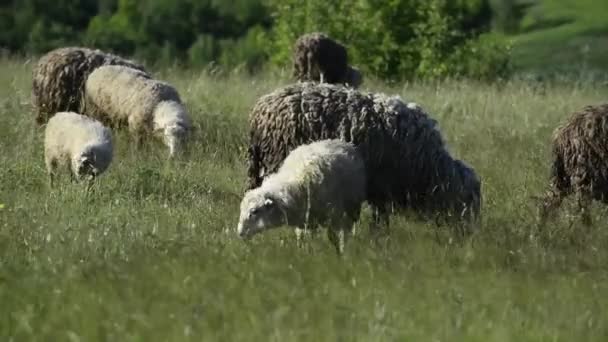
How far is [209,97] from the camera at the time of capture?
13844mm

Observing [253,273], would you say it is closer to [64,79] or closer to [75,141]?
[75,141]

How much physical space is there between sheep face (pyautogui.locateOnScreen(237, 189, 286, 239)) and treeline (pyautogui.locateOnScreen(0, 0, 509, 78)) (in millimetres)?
11562

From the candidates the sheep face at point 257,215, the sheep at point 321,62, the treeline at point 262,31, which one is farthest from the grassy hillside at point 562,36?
the sheep face at point 257,215

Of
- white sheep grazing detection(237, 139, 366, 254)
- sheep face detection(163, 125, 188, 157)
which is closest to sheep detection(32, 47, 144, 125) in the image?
sheep face detection(163, 125, 188, 157)

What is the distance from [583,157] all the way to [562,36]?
175 ft

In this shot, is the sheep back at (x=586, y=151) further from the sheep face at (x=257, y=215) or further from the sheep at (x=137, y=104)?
the sheep at (x=137, y=104)

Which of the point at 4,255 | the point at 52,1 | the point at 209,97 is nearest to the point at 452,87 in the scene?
the point at 209,97

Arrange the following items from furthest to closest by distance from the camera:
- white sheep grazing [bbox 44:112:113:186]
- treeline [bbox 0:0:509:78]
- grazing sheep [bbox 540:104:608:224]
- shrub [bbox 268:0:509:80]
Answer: treeline [bbox 0:0:509:78]
shrub [bbox 268:0:509:80]
white sheep grazing [bbox 44:112:113:186]
grazing sheep [bbox 540:104:608:224]

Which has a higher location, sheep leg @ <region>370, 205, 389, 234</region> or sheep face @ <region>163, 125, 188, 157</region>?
sheep face @ <region>163, 125, 188, 157</region>

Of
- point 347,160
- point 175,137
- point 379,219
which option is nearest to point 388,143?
point 379,219

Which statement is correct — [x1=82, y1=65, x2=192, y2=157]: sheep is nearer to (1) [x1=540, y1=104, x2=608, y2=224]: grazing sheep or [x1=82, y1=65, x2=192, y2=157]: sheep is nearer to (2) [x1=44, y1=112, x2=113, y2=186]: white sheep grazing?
(2) [x1=44, y1=112, x2=113, y2=186]: white sheep grazing

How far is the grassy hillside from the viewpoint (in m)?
52.6

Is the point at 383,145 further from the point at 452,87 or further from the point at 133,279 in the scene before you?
the point at 452,87

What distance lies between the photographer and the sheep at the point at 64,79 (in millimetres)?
12117
